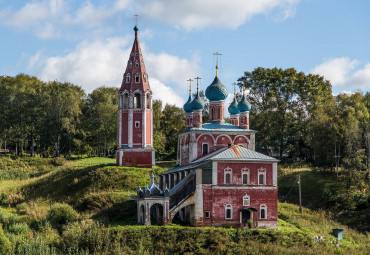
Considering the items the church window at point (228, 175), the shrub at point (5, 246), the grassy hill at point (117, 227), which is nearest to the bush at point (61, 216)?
the grassy hill at point (117, 227)

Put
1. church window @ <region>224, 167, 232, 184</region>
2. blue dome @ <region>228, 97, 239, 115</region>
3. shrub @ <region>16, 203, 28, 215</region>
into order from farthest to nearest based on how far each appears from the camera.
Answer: blue dome @ <region>228, 97, 239, 115</region>, shrub @ <region>16, 203, 28, 215</region>, church window @ <region>224, 167, 232, 184</region>

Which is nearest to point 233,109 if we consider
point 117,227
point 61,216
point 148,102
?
point 148,102

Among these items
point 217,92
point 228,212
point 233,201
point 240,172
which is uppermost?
point 217,92

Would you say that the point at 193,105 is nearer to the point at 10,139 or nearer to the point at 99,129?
the point at 99,129

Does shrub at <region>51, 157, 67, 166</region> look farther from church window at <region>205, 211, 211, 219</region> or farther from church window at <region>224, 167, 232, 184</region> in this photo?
church window at <region>224, 167, 232, 184</region>

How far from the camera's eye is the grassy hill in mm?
33625

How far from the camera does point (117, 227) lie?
35.1 m

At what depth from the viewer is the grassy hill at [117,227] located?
33625 millimetres

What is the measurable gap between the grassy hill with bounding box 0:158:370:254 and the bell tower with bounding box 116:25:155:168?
1422mm

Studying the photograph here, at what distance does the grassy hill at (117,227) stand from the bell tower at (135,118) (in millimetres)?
1422

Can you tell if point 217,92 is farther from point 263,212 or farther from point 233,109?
point 263,212

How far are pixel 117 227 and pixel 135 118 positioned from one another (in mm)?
17335

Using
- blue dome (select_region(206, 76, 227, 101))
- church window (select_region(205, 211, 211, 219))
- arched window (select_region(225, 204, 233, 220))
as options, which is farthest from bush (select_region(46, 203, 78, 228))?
blue dome (select_region(206, 76, 227, 101))

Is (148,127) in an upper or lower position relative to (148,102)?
lower
